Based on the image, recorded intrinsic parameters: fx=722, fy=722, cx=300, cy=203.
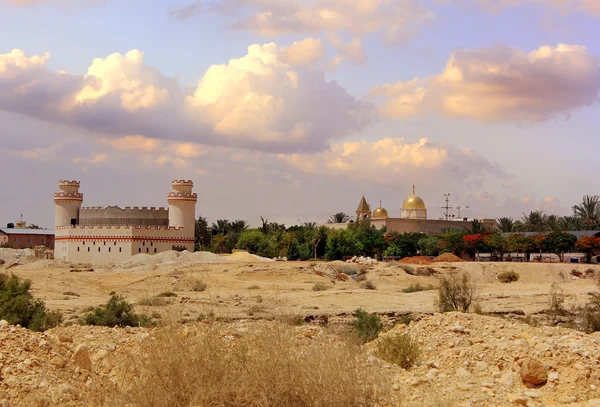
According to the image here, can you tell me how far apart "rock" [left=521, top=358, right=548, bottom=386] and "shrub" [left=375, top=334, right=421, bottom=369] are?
2.12m

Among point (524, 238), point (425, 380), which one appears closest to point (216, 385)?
point (425, 380)

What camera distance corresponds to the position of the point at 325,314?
85.4ft

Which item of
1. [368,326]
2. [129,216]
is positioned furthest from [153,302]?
[129,216]

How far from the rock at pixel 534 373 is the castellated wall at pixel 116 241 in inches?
1824

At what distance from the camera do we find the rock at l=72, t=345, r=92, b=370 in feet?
36.6

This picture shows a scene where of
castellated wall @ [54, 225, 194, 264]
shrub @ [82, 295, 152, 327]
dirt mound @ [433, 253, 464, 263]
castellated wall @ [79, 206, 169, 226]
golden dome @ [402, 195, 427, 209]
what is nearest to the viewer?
shrub @ [82, 295, 152, 327]

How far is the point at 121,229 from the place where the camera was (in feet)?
185

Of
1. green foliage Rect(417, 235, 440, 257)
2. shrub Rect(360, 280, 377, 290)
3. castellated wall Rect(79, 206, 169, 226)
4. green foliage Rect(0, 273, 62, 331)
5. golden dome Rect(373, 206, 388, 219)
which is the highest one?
golden dome Rect(373, 206, 388, 219)

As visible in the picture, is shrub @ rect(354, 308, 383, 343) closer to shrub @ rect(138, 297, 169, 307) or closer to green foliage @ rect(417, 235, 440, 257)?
shrub @ rect(138, 297, 169, 307)

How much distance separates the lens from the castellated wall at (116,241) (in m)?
56.1

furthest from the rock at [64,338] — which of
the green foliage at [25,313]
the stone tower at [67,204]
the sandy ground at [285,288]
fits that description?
the stone tower at [67,204]

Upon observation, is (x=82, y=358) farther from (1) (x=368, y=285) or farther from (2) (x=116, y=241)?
(2) (x=116, y=241)

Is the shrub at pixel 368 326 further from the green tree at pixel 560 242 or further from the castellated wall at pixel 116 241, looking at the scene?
the green tree at pixel 560 242

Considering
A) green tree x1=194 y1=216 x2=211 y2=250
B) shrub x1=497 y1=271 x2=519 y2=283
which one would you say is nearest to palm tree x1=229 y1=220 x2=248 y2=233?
green tree x1=194 y1=216 x2=211 y2=250
